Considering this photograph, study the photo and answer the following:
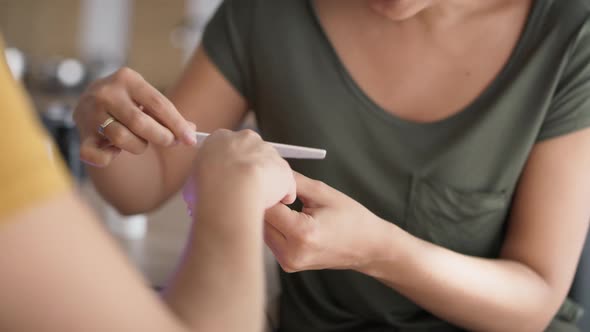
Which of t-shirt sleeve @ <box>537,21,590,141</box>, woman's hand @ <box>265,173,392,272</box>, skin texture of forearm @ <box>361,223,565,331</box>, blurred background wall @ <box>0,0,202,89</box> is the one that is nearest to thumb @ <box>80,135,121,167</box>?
woman's hand @ <box>265,173,392,272</box>

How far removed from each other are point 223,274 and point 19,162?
0.51ft

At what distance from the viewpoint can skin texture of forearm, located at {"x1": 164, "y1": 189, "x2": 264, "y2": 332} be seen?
458mm

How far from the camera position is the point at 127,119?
778mm

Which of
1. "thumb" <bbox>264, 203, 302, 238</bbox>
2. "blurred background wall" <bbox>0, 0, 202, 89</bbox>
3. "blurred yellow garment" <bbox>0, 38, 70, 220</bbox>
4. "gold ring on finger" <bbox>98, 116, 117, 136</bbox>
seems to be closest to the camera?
"blurred yellow garment" <bbox>0, 38, 70, 220</bbox>

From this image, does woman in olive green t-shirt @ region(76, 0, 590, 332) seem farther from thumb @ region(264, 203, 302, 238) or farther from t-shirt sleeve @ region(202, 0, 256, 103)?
thumb @ region(264, 203, 302, 238)

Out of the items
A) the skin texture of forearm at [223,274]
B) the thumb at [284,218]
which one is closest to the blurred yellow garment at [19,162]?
Answer: the skin texture of forearm at [223,274]

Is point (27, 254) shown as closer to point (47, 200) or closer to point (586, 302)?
point (47, 200)

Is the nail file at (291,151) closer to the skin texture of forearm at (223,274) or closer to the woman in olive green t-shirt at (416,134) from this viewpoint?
the woman in olive green t-shirt at (416,134)

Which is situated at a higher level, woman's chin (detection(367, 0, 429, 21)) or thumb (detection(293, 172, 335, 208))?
woman's chin (detection(367, 0, 429, 21))

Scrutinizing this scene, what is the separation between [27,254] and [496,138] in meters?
0.73

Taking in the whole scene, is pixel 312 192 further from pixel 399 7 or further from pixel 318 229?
pixel 399 7

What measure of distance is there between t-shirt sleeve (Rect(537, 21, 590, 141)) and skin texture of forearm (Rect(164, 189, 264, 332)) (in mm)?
582

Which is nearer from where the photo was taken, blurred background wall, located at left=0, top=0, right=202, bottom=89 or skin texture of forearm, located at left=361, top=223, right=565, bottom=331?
skin texture of forearm, located at left=361, top=223, right=565, bottom=331

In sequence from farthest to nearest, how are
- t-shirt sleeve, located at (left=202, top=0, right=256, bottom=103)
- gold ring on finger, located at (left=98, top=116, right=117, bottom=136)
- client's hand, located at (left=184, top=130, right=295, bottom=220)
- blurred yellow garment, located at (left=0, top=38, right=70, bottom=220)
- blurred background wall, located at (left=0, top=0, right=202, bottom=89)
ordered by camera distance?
blurred background wall, located at (left=0, top=0, right=202, bottom=89)
t-shirt sleeve, located at (left=202, top=0, right=256, bottom=103)
gold ring on finger, located at (left=98, top=116, right=117, bottom=136)
client's hand, located at (left=184, top=130, right=295, bottom=220)
blurred yellow garment, located at (left=0, top=38, right=70, bottom=220)
